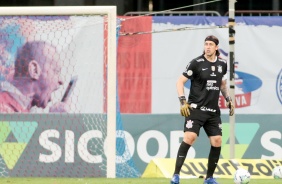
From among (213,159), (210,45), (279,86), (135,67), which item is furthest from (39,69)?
(210,45)

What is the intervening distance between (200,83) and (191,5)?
19.0ft

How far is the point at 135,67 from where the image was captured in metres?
19.5

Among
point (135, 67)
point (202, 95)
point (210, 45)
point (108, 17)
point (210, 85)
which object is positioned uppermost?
point (108, 17)

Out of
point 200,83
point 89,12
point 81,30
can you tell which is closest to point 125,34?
point 81,30

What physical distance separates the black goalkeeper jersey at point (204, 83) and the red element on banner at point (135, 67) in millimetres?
4625

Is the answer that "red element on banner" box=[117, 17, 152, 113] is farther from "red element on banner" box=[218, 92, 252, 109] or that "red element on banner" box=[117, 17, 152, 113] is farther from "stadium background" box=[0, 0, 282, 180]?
"red element on banner" box=[218, 92, 252, 109]

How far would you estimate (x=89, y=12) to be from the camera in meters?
17.5

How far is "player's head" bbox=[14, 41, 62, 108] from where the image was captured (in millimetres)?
19219

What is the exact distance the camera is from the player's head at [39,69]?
19.2 m

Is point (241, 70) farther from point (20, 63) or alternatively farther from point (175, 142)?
point (20, 63)

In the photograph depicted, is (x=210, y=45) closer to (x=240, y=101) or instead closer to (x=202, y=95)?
(x=202, y=95)

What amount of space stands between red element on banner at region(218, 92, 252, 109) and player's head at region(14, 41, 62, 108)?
8.99 ft

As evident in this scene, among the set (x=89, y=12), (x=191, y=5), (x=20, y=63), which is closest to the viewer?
(x=89, y=12)

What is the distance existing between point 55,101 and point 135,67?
1457 millimetres
